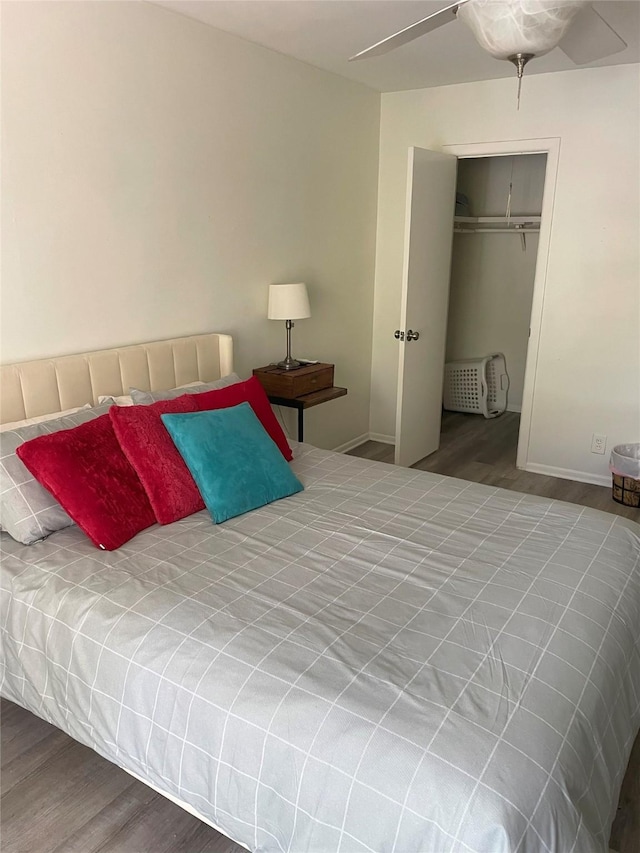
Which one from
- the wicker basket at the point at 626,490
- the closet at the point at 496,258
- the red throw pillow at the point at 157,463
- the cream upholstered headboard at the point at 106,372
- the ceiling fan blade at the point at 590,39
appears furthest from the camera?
the closet at the point at 496,258

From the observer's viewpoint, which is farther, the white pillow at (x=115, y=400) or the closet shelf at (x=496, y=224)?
Result: the closet shelf at (x=496, y=224)

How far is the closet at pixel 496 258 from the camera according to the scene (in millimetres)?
5480

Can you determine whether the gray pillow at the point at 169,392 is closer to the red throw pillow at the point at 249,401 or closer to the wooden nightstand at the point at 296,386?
the red throw pillow at the point at 249,401

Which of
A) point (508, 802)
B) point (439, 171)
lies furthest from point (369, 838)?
point (439, 171)

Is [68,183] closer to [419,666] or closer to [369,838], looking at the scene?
[419,666]

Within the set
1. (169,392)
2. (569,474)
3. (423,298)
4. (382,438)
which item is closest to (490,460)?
(569,474)

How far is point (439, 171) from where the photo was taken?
161 inches

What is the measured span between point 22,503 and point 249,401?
40.4 inches

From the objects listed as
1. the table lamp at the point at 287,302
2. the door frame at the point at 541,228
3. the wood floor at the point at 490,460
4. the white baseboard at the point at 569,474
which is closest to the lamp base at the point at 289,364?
the table lamp at the point at 287,302

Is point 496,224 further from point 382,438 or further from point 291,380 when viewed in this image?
point 291,380

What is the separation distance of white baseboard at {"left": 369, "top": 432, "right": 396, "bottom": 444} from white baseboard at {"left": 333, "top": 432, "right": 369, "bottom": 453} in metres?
0.04

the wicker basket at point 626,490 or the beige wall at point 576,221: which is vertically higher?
the beige wall at point 576,221

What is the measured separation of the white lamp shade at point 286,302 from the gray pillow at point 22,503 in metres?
1.65

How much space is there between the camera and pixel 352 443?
189 inches
